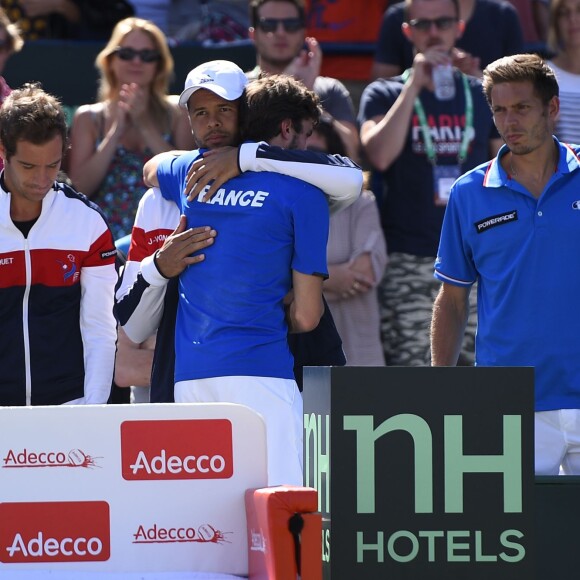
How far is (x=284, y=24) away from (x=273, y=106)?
2.64 m

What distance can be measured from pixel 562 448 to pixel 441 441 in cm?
131

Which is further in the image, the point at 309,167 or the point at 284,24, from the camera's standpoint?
the point at 284,24

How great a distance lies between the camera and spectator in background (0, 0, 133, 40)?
8141mm

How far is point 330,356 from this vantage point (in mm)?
4688

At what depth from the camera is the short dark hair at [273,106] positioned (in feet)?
14.8

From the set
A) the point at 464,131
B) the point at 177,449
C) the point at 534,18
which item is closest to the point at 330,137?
the point at 464,131

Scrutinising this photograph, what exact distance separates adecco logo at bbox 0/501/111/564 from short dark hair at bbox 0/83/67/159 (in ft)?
5.01

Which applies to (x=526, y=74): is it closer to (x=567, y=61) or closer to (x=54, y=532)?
(x=54, y=532)

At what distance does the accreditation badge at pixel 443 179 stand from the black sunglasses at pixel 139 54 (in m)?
1.53

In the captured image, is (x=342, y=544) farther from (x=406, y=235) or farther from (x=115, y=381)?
(x=406, y=235)

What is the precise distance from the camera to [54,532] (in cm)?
361

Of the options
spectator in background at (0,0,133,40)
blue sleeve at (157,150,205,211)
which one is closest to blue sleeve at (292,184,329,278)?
blue sleeve at (157,150,205,211)

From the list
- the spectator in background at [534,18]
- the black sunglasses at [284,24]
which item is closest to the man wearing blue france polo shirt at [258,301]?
the black sunglasses at [284,24]

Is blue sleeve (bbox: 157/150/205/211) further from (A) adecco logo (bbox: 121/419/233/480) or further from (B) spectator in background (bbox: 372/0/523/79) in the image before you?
(B) spectator in background (bbox: 372/0/523/79)
